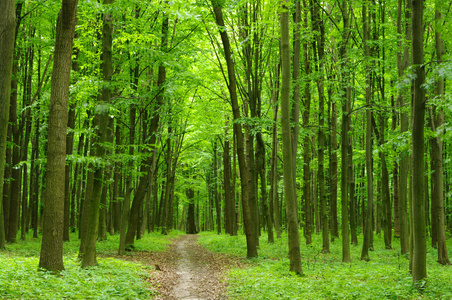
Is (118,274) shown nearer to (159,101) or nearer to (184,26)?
(159,101)

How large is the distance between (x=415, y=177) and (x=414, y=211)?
0.73 m

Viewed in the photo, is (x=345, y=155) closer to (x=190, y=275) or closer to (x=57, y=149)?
(x=190, y=275)

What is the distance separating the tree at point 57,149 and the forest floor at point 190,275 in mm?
2662

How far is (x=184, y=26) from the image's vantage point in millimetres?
15523

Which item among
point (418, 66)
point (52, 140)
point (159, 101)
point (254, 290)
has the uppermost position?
point (159, 101)

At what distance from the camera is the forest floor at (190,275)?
26.7 ft

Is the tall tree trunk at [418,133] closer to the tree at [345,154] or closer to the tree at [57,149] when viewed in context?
the tree at [345,154]

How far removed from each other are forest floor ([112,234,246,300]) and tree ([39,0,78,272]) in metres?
2.66

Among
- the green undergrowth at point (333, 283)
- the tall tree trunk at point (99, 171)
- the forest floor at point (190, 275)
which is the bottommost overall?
the forest floor at point (190, 275)

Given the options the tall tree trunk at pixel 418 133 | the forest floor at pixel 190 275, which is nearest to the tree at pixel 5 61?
the forest floor at pixel 190 275

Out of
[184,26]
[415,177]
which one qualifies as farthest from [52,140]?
[184,26]

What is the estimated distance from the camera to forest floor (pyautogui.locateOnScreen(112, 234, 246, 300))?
8.15 meters

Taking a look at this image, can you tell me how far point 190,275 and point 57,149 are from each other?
5.76m

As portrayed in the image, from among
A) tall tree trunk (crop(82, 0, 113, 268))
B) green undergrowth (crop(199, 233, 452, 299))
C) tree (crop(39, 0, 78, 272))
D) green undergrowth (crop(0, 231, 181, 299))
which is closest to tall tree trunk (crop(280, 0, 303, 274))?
green undergrowth (crop(199, 233, 452, 299))
